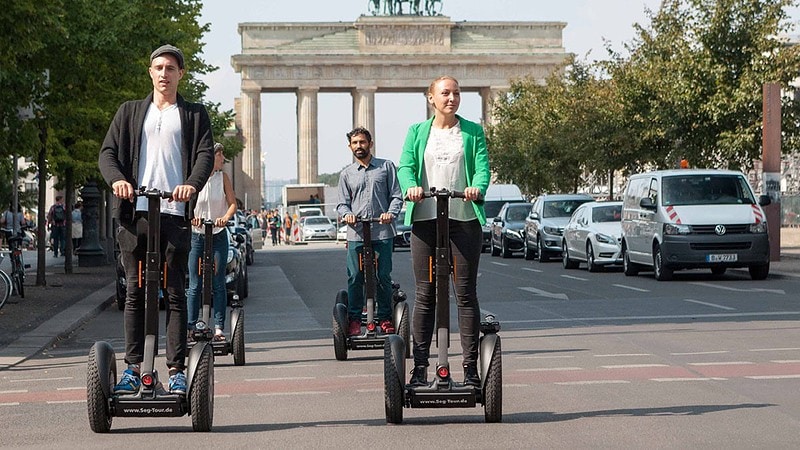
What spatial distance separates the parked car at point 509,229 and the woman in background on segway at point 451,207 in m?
36.0

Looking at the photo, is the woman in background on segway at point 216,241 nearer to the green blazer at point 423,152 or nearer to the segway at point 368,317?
the segway at point 368,317

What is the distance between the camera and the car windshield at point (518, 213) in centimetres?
4612

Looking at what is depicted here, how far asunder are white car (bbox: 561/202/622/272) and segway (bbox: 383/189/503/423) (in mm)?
23726

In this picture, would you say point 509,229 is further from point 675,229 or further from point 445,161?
point 445,161

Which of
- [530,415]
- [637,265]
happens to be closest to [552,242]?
[637,265]

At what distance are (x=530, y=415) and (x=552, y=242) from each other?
1203 inches

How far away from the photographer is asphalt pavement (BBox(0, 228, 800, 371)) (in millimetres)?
15406

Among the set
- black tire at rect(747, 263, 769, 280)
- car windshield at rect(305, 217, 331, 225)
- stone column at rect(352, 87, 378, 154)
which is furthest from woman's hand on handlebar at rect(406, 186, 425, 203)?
stone column at rect(352, 87, 378, 154)


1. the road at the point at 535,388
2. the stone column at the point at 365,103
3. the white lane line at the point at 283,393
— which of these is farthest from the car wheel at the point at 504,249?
the stone column at the point at 365,103

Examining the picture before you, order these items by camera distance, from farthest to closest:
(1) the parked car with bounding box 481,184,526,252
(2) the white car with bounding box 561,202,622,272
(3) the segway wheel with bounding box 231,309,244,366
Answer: (1) the parked car with bounding box 481,184,526,252 → (2) the white car with bounding box 561,202,622,272 → (3) the segway wheel with bounding box 231,309,244,366

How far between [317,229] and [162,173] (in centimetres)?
7615

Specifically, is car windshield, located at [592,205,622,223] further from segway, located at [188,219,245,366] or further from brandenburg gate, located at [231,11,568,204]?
brandenburg gate, located at [231,11,568,204]

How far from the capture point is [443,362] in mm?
8477

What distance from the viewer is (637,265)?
99.3ft
